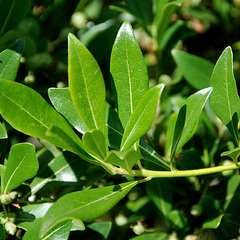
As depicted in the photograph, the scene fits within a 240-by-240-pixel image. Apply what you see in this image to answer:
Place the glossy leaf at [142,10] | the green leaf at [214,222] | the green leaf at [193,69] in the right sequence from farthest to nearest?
the glossy leaf at [142,10]
the green leaf at [193,69]
the green leaf at [214,222]

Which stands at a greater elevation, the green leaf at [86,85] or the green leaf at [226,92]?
the green leaf at [86,85]

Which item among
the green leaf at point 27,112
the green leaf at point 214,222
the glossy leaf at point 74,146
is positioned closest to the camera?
the glossy leaf at point 74,146

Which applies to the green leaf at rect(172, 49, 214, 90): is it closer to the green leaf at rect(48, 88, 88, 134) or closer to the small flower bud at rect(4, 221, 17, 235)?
the green leaf at rect(48, 88, 88, 134)

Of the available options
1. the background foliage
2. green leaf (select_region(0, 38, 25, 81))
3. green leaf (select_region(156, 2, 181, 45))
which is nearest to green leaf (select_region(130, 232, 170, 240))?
the background foliage

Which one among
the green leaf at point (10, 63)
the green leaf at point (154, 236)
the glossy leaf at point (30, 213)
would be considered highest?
the green leaf at point (10, 63)

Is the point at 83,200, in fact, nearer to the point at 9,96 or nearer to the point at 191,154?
the point at 9,96

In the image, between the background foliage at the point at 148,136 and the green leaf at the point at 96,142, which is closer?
the green leaf at the point at 96,142

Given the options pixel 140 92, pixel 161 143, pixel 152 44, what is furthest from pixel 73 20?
pixel 140 92

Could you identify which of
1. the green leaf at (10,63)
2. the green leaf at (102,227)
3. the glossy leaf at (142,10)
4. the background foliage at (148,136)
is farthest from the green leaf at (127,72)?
the glossy leaf at (142,10)

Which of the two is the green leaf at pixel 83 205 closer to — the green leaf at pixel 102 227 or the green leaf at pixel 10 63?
the green leaf at pixel 102 227
